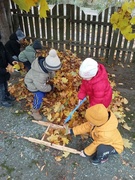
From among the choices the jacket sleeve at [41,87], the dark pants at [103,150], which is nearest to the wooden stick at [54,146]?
the dark pants at [103,150]

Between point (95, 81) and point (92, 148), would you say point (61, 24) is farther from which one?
point (92, 148)

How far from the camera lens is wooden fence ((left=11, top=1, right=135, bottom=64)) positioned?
5566mm

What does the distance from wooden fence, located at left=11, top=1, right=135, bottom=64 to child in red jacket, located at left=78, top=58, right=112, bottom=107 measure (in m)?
2.65

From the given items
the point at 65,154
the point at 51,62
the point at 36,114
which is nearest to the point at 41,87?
the point at 51,62

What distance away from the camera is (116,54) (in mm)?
5875

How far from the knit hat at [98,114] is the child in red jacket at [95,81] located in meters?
0.47

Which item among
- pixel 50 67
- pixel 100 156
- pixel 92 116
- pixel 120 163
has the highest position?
pixel 50 67

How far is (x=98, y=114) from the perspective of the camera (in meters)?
2.74

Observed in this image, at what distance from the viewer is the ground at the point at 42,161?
9.98 ft

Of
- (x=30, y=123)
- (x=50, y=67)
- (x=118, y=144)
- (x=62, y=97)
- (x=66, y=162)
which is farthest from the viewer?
(x=62, y=97)

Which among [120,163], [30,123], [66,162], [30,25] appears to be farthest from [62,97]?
[30,25]

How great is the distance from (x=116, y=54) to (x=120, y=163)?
11.2 feet

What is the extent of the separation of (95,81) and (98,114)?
616 mm

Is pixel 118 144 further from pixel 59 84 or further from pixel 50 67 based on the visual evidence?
pixel 59 84
